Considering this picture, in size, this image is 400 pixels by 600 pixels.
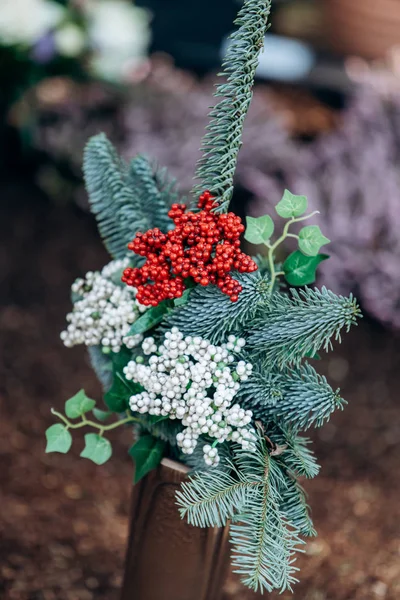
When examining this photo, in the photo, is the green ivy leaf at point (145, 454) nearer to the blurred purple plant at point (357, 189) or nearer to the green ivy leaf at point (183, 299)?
the green ivy leaf at point (183, 299)

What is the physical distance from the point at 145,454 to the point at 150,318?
209 millimetres

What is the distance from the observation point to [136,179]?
3.50 ft

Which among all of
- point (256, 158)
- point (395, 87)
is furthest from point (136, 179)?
point (395, 87)

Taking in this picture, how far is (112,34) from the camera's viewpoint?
10.2 feet

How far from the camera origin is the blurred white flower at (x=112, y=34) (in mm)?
3082

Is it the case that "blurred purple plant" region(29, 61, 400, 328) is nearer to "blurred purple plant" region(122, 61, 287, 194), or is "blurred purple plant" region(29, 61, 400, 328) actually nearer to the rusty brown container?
"blurred purple plant" region(122, 61, 287, 194)

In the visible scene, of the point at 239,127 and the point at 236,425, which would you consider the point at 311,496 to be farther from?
the point at 239,127

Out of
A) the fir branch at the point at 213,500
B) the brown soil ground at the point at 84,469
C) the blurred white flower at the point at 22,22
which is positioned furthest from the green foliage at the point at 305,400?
the blurred white flower at the point at 22,22

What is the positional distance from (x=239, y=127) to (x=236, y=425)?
1.31 ft

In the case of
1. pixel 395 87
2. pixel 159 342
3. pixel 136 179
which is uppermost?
pixel 136 179

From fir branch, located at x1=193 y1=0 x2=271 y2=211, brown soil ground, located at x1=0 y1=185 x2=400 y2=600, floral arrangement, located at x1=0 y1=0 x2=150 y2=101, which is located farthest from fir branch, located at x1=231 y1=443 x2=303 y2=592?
floral arrangement, located at x1=0 y1=0 x2=150 y2=101

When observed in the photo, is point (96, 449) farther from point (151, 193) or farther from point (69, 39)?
point (69, 39)

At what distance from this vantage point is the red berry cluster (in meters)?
0.88

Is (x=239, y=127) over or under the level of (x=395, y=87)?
over
